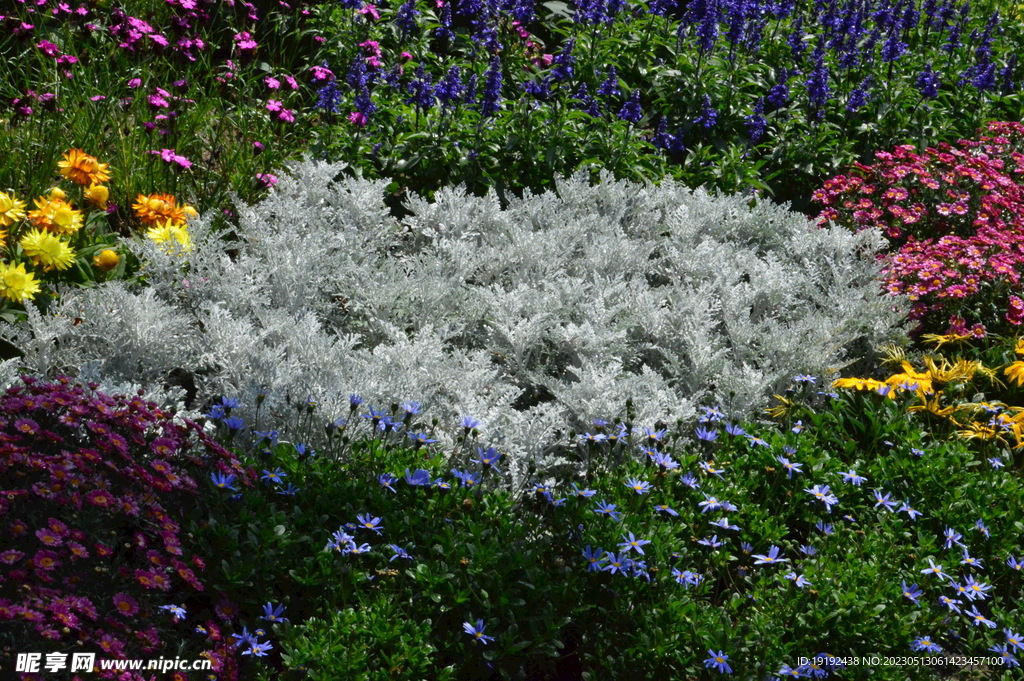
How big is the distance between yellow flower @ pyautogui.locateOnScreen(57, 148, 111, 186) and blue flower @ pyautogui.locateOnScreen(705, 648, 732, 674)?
3.19 m

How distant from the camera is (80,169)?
3.86 meters

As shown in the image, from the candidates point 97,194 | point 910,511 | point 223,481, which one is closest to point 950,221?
point 910,511

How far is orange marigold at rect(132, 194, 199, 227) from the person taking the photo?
401cm

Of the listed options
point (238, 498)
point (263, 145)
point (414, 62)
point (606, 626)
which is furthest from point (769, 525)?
point (414, 62)

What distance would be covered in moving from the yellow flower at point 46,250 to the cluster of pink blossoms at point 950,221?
341cm

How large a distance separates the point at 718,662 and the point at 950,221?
352 centimetres

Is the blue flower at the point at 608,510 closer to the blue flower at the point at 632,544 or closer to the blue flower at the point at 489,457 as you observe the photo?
the blue flower at the point at 632,544

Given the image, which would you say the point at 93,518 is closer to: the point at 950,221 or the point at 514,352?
the point at 514,352

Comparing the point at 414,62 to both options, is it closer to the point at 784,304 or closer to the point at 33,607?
the point at 784,304

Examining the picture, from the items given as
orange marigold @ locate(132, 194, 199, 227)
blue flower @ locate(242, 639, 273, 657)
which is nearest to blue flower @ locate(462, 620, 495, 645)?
blue flower @ locate(242, 639, 273, 657)

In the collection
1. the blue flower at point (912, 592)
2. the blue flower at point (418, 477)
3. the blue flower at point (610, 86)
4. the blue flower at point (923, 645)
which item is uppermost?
the blue flower at point (610, 86)

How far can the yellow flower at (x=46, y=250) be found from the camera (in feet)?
11.0

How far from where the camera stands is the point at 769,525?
260 centimetres

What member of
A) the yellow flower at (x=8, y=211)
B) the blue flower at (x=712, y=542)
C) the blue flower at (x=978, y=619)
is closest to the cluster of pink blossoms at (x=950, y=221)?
the blue flower at (x=978, y=619)
